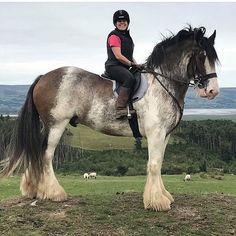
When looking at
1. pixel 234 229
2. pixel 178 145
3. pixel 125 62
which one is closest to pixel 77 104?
pixel 125 62

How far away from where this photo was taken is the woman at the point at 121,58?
801 centimetres

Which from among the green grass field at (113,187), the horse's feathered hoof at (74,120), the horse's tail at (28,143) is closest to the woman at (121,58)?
the horse's feathered hoof at (74,120)

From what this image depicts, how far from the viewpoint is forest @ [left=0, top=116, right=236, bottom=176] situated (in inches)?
2829

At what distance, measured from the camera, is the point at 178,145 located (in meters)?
90.1

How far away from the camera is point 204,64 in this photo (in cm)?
788

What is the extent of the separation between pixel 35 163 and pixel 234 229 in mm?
4228

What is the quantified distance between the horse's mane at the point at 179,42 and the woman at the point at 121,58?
19.0 inches

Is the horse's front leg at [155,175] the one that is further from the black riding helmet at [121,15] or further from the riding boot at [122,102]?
the black riding helmet at [121,15]

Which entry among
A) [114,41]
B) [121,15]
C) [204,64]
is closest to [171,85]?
[204,64]

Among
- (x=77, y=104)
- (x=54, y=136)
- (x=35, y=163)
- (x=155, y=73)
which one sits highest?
(x=155, y=73)

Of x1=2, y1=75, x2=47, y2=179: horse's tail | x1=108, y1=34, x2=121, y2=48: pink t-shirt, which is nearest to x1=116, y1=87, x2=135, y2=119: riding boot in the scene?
x1=108, y1=34, x2=121, y2=48: pink t-shirt

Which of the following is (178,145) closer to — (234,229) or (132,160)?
(132,160)

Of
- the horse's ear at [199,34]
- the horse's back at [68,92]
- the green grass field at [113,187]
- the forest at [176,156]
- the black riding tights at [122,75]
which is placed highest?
the horse's ear at [199,34]

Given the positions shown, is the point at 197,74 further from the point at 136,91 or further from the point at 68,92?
the point at 68,92
